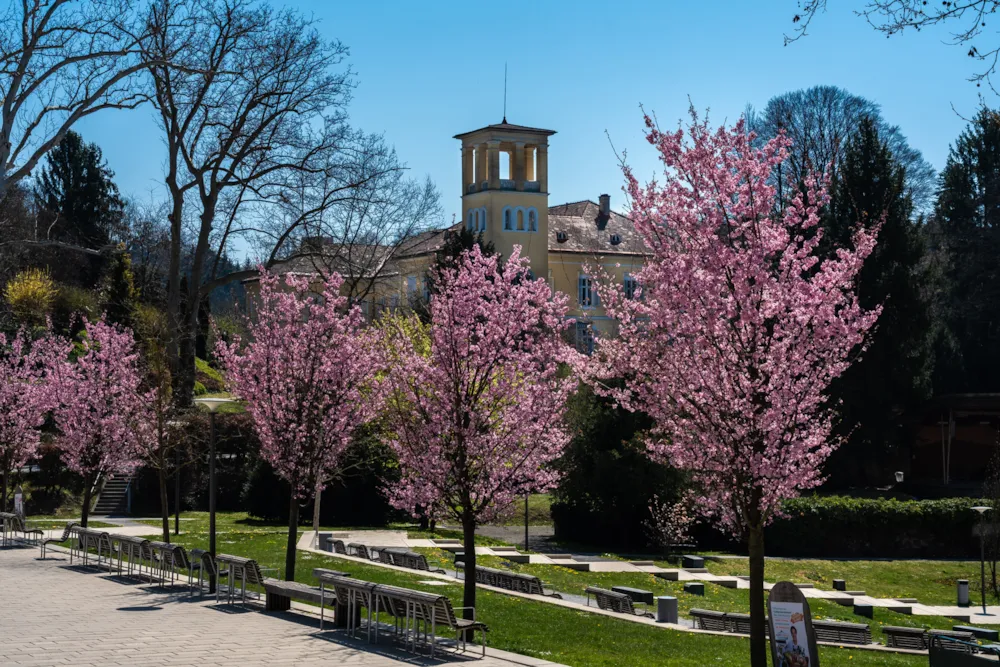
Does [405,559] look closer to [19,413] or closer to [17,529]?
[17,529]

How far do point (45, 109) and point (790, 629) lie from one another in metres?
17.1

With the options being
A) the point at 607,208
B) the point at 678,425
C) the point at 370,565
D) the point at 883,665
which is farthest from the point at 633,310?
the point at 607,208

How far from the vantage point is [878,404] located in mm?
46562

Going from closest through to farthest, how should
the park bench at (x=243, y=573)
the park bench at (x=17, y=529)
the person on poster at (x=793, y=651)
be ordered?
the person on poster at (x=793, y=651) → the park bench at (x=243, y=573) → the park bench at (x=17, y=529)

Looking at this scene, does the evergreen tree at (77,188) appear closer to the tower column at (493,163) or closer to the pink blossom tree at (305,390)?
the tower column at (493,163)

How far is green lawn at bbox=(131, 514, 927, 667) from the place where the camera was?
44.7 feet

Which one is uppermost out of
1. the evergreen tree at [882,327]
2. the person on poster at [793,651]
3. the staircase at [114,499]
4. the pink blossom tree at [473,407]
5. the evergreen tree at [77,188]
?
the evergreen tree at [77,188]

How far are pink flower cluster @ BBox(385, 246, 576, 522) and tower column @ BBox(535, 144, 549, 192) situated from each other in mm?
65967

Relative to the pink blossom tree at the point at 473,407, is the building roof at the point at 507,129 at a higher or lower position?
higher

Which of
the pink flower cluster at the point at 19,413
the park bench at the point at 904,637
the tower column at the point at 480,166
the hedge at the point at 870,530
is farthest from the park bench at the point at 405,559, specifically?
the tower column at the point at 480,166

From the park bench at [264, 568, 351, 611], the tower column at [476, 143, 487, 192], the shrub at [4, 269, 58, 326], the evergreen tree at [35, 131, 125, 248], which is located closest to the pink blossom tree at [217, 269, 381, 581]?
the park bench at [264, 568, 351, 611]

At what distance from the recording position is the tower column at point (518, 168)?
81.1 metres

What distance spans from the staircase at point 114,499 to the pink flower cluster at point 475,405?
84.9 feet

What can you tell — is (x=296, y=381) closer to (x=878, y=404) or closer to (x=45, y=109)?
(x=45, y=109)
